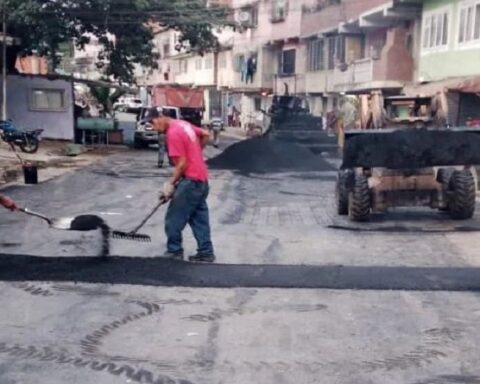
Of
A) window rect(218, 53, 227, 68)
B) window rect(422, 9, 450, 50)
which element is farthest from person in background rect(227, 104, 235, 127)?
window rect(422, 9, 450, 50)

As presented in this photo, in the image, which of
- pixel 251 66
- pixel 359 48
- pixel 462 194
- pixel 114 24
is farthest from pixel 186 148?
pixel 251 66

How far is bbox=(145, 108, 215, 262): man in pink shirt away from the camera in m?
7.67

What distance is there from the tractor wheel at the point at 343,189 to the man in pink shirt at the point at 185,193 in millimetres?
3520

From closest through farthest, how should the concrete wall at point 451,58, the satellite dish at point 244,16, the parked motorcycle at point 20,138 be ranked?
the concrete wall at point 451,58, the parked motorcycle at point 20,138, the satellite dish at point 244,16

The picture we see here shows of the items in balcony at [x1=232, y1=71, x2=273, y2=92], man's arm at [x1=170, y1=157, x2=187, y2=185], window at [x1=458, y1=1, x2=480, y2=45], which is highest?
window at [x1=458, y1=1, x2=480, y2=45]

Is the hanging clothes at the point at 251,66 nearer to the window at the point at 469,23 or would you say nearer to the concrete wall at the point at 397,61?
the concrete wall at the point at 397,61

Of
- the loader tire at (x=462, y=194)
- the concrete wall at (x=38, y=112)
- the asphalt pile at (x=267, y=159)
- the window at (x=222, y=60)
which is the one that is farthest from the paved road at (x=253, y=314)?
the window at (x=222, y=60)

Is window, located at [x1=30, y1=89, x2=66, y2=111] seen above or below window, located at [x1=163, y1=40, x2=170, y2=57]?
below

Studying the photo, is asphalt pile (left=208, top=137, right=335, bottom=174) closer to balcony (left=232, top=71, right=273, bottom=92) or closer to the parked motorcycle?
the parked motorcycle

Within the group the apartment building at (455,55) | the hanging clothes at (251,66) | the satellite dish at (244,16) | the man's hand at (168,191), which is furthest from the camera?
the hanging clothes at (251,66)

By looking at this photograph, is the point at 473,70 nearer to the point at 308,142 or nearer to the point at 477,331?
the point at 308,142

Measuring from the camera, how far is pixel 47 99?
27688mm

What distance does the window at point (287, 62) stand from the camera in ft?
140

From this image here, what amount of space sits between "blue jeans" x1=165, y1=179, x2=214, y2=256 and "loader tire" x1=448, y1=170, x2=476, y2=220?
441cm
